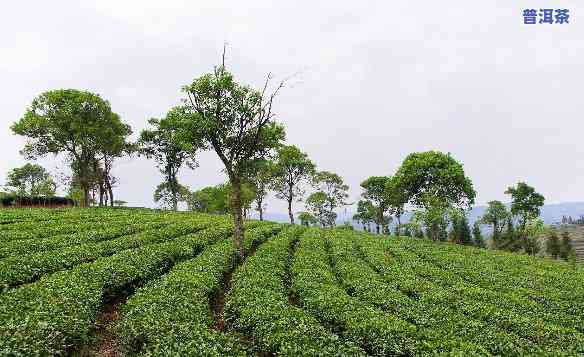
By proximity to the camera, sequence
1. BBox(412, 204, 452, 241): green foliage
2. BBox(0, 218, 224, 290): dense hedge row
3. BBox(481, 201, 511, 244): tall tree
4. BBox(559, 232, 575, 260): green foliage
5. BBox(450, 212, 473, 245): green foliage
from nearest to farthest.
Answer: BBox(0, 218, 224, 290): dense hedge row < BBox(412, 204, 452, 241): green foliage < BBox(559, 232, 575, 260): green foliage < BBox(481, 201, 511, 244): tall tree < BBox(450, 212, 473, 245): green foliage

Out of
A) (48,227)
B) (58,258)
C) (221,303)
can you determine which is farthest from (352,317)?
(48,227)

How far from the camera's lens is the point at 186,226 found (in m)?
44.4

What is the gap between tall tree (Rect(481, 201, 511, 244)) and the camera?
111500 millimetres

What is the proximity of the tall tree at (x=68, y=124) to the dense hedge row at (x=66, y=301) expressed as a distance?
44658 mm

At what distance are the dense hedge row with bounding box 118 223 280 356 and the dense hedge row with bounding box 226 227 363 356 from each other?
1.14 metres

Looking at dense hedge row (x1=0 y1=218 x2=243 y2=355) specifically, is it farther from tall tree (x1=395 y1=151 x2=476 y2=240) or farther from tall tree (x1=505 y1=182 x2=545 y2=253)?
tall tree (x1=505 y1=182 x2=545 y2=253)

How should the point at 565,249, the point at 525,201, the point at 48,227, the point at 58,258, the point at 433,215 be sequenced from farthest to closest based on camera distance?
the point at 565,249, the point at 525,201, the point at 433,215, the point at 48,227, the point at 58,258

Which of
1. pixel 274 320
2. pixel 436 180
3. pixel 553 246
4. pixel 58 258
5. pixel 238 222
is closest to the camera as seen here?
pixel 274 320

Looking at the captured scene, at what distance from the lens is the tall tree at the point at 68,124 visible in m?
63.7

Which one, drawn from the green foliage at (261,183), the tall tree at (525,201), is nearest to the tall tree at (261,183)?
the green foliage at (261,183)

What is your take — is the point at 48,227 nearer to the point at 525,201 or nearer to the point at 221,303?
the point at 221,303

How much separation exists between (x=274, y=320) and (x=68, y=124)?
61.0 m

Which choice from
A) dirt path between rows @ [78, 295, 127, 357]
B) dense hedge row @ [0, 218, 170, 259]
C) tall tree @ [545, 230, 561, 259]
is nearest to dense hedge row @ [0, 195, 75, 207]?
dense hedge row @ [0, 218, 170, 259]

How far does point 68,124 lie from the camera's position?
64562 mm
